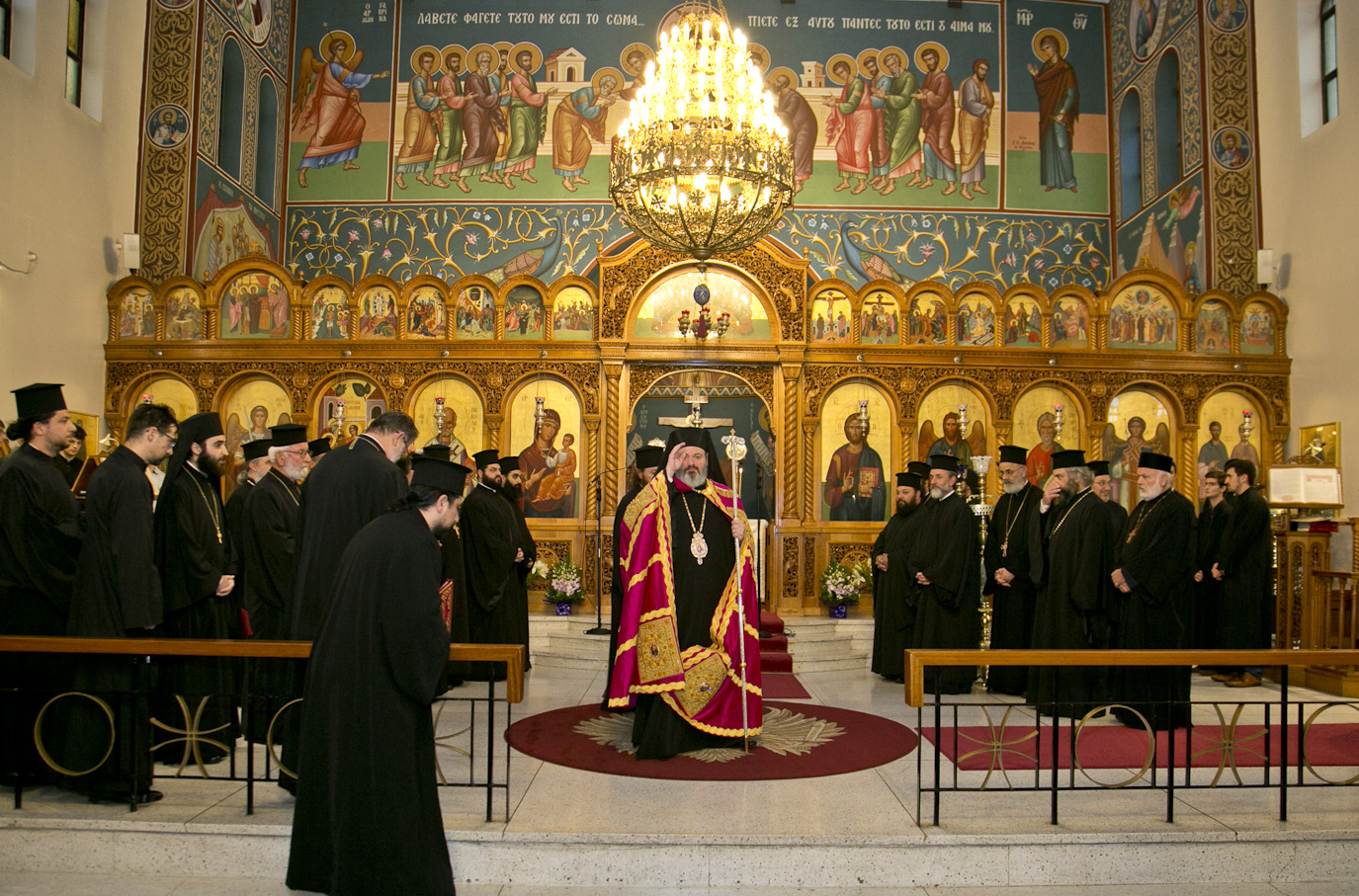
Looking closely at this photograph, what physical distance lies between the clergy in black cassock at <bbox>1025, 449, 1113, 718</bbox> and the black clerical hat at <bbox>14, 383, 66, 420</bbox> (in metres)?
7.12

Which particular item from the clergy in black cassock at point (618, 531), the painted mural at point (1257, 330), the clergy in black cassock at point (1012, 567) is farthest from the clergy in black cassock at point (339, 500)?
the painted mural at point (1257, 330)

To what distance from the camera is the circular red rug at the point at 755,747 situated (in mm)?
6367

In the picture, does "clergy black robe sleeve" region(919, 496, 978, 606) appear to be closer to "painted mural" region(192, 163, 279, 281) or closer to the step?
the step

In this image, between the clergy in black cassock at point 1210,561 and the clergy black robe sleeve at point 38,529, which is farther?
the clergy in black cassock at point 1210,561

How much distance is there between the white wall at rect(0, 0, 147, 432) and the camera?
11.0 m

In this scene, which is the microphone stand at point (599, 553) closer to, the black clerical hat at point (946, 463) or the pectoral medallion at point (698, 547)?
the black clerical hat at point (946, 463)

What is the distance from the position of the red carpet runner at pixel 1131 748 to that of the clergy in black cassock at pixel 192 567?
466cm

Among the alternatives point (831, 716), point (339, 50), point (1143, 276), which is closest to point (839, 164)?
point (1143, 276)

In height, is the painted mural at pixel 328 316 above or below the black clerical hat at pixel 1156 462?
above

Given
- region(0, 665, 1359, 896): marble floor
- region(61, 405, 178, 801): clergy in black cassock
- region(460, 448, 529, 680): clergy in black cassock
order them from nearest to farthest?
region(0, 665, 1359, 896): marble floor
region(61, 405, 178, 801): clergy in black cassock
region(460, 448, 529, 680): clergy in black cassock

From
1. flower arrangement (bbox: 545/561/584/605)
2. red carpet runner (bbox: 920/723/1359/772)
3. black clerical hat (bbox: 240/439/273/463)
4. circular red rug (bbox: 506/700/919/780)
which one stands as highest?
black clerical hat (bbox: 240/439/273/463)

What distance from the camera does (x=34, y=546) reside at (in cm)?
591

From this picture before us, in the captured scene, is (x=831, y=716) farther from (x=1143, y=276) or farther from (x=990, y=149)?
(x=990, y=149)

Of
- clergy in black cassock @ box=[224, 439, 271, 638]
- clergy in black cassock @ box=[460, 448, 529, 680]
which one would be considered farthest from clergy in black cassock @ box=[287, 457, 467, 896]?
clergy in black cassock @ box=[460, 448, 529, 680]
